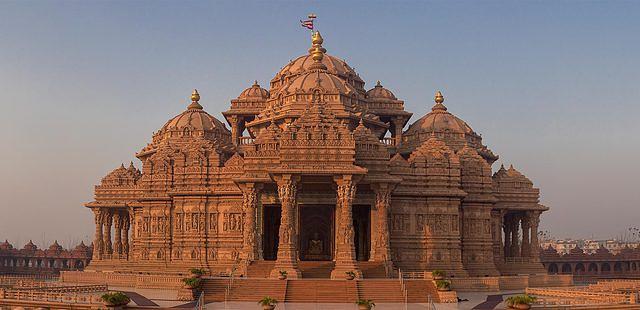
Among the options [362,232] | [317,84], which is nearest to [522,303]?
[362,232]

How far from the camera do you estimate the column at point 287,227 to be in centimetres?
5003

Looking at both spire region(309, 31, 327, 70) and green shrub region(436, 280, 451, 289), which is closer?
green shrub region(436, 280, 451, 289)

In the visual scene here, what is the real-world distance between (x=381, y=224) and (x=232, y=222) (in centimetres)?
1247

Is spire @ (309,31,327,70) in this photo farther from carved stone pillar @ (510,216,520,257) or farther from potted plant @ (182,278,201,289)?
potted plant @ (182,278,201,289)

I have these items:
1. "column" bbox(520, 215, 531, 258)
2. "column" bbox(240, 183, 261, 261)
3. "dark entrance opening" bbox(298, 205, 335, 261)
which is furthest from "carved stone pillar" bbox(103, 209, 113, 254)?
"column" bbox(520, 215, 531, 258)

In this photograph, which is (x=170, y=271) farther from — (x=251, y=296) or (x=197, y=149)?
(x=251, y=296)

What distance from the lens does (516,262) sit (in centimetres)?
7031

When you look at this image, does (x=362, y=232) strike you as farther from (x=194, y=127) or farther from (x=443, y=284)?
(x=194, y=127)

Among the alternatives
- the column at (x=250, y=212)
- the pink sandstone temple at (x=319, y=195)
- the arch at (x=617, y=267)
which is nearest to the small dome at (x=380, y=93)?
the pink sandstone temple at (x=319, y=195)

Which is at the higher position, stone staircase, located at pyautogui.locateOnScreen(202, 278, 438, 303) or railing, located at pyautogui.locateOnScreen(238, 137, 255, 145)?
railing, located at pyautogui.locateOnScreen(238, 137, 255, 145)

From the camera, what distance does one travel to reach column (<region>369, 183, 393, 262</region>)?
178ft

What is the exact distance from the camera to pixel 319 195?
185 feet

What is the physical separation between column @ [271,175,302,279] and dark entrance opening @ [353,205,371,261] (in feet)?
31.4

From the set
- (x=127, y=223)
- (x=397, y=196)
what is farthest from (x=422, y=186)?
(x=127, y=223)
